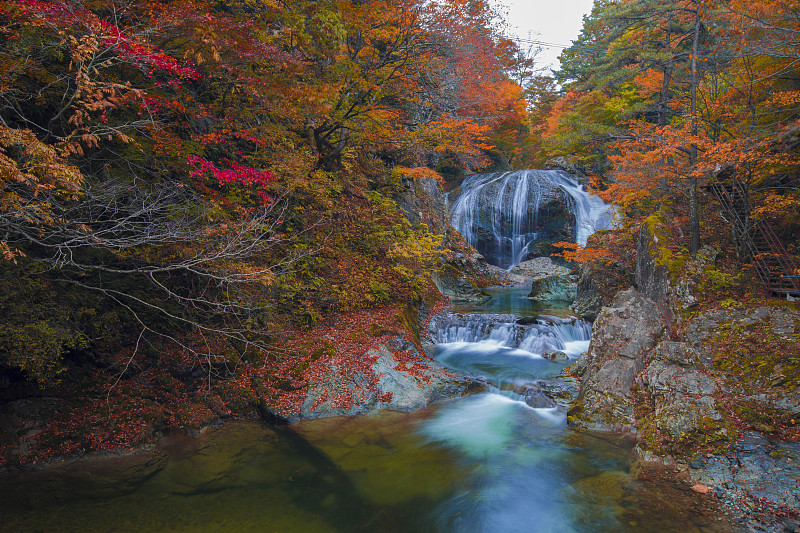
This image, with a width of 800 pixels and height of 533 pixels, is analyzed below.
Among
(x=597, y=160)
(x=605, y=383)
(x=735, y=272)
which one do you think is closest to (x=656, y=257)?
(x=735, y=272)

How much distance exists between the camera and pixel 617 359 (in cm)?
711

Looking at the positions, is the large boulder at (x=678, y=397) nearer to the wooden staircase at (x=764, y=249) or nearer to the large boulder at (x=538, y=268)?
the wooden staircase at (x=764, y=249)

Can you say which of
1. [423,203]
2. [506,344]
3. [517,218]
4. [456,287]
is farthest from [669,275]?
[517,218]

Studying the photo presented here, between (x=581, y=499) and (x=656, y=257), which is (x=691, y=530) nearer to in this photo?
(x=581, y=499)

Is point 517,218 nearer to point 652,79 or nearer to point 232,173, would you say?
point 652,79

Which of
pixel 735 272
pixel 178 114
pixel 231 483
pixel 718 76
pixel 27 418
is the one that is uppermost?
pixel 718 76

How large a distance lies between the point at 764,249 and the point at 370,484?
9301 mm

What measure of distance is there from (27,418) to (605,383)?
890 cm

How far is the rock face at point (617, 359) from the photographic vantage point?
6.54m

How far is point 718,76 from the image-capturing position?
865 cm

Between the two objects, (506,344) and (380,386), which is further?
(506,344)

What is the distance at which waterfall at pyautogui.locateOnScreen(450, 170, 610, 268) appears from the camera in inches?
900

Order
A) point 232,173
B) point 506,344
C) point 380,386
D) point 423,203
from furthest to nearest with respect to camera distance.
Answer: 1. point 423,203
2. point 506,344
3. point 380,386
4. point 232,173

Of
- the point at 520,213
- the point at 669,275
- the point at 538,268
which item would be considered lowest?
the point at 538,268
